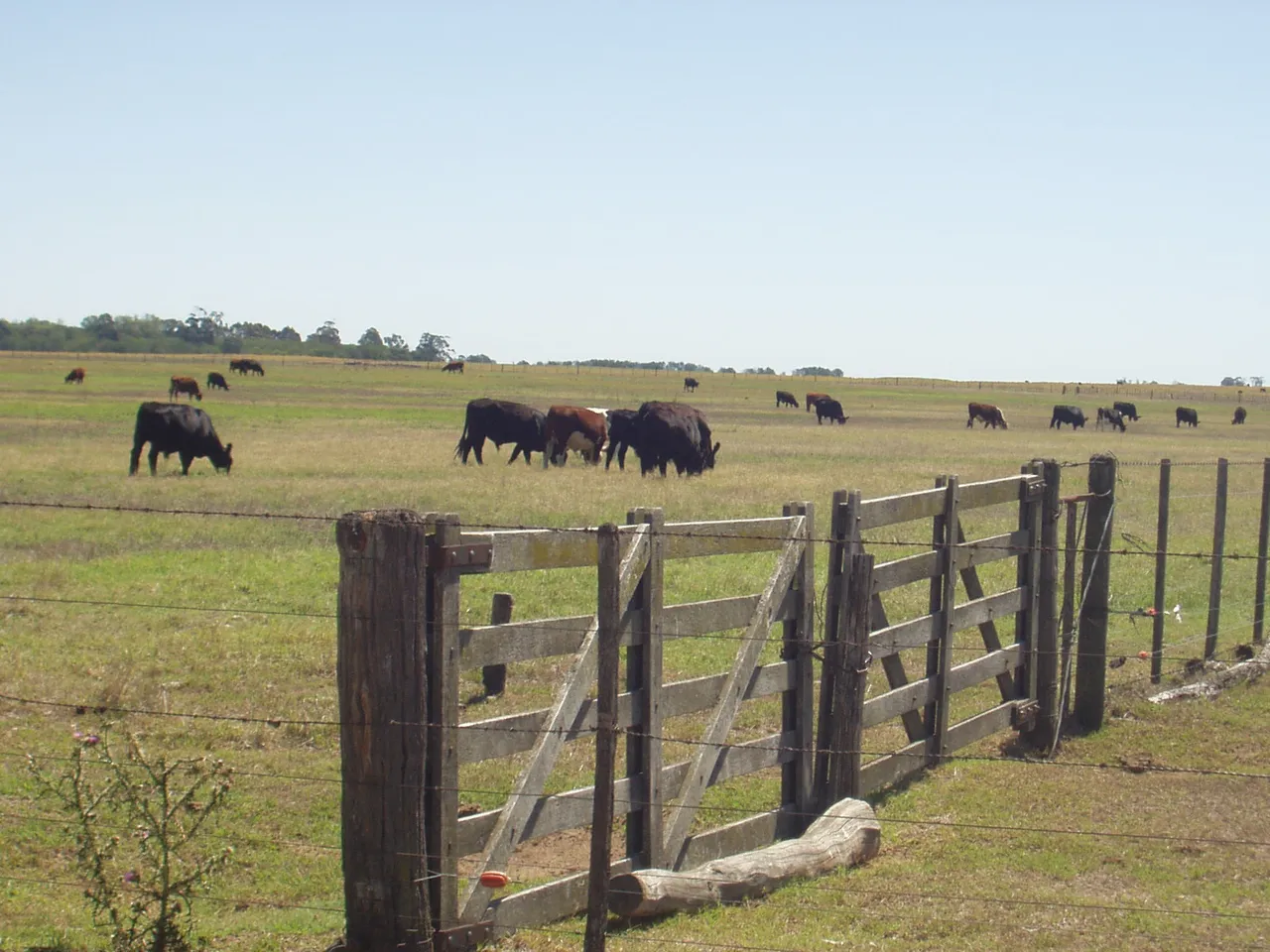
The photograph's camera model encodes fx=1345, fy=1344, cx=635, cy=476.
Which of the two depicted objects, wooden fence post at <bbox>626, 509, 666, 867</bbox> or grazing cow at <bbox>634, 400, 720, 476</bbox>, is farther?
grazing cow at <bbox>634, 400, 720, 476</bbox>

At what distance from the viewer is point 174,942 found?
4867mm

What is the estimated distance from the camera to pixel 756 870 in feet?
20.3

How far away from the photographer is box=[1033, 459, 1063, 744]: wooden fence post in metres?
9.36

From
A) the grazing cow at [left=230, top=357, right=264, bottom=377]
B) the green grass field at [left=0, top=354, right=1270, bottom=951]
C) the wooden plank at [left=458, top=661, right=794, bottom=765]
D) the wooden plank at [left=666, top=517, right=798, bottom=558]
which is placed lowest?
the green grass field at [left=0, top=354, right=1270, bottom=951]

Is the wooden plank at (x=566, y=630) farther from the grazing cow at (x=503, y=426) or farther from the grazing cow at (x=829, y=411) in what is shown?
the grazing cow at (x=829, y=411)

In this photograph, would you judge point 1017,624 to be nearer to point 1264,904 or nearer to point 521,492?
point 1264,904

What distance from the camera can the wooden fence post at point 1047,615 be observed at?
9359 millimetres

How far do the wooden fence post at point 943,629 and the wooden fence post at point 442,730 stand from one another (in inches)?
167

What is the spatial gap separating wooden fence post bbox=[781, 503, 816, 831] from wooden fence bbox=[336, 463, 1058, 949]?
1 centimetres

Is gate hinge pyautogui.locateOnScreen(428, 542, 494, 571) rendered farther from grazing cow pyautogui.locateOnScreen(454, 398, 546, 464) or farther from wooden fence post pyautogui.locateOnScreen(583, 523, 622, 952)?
grazing cow pyautogui.locateOnScreen(454, 398, 546, 464)

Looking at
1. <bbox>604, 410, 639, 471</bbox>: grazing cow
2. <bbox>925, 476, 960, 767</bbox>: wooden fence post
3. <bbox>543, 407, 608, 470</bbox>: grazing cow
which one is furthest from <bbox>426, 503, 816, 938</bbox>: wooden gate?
<bbox>543, 407, 608, 470</bbox>: grazing cow

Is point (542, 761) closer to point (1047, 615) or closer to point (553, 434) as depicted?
point (1047, 615)

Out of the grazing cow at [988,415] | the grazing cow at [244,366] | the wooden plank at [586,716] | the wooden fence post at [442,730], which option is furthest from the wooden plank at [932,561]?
the grazing cow at [244,366]

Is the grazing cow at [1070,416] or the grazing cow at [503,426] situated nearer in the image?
the grazing cow at [503,426]
